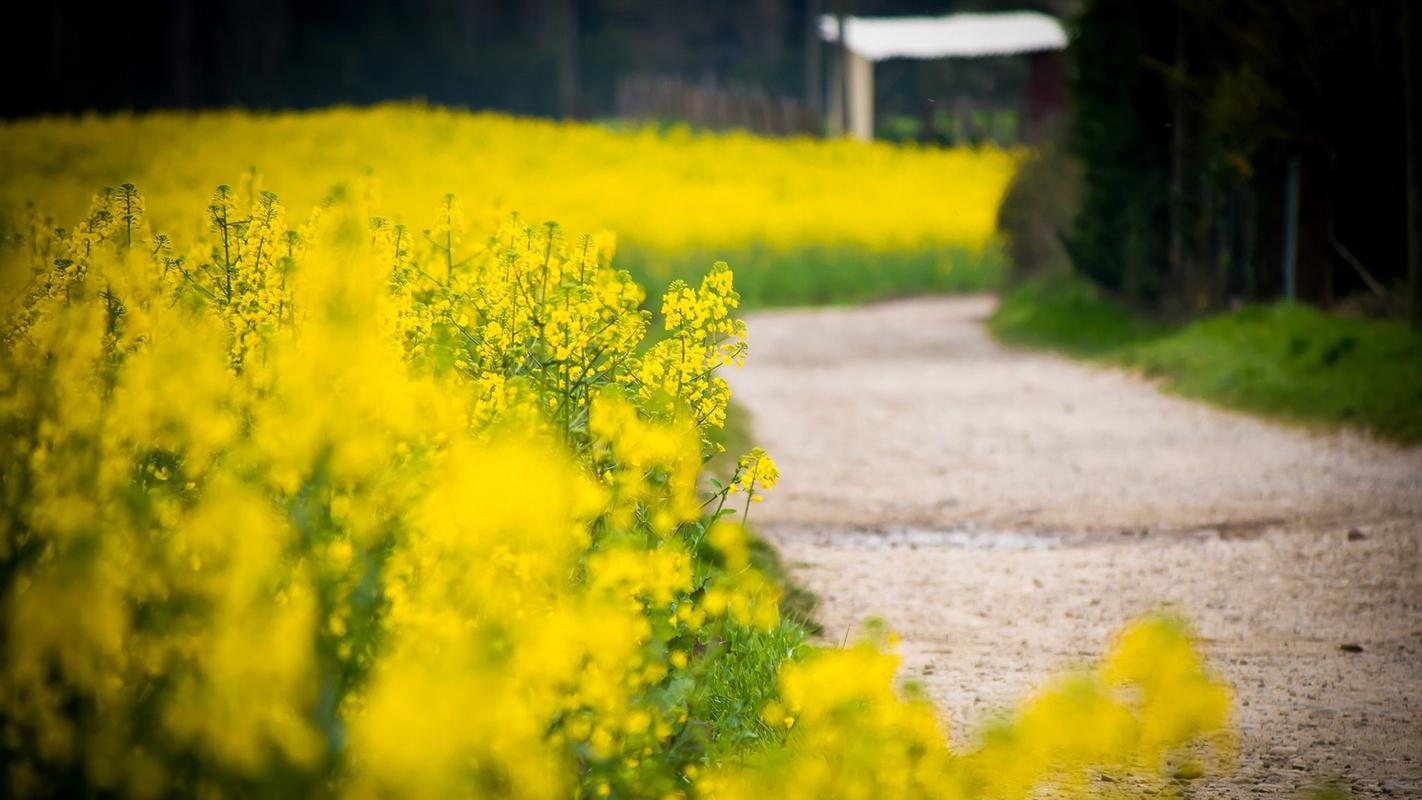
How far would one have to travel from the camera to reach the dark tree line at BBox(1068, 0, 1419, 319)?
483 inches

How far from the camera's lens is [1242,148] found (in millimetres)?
13656

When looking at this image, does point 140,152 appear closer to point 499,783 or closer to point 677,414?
point 677,414

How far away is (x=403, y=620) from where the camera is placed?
107 inches

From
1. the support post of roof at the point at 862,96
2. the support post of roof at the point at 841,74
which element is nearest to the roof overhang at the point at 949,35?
the support post of roof at the point at 862,96

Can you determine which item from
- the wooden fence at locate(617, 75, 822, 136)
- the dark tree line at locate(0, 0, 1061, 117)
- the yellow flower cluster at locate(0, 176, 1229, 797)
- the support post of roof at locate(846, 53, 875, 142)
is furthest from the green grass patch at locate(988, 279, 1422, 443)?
the support post of roof at locate(846, 53, 875, 142)

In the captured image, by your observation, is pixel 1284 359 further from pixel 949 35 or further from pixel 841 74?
pixel 949 35

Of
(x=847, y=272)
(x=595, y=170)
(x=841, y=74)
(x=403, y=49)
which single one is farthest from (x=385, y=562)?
(x=403, y=49)

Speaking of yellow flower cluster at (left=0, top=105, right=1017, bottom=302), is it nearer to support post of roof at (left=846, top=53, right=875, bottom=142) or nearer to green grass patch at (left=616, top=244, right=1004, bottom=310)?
green grass patch at (left=616, top=244, right=1004, bottom=310)

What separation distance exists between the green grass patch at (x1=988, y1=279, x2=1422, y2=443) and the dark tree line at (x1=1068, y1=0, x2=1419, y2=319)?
1.69 ft

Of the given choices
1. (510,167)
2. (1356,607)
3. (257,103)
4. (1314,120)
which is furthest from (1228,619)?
(257,103)

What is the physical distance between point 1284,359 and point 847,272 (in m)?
10.2

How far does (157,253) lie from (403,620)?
5.55 feet

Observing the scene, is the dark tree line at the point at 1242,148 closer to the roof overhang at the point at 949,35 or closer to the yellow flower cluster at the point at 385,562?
the yellow flower cluster at the point at 385,562

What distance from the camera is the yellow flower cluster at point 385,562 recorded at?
2270 mm
